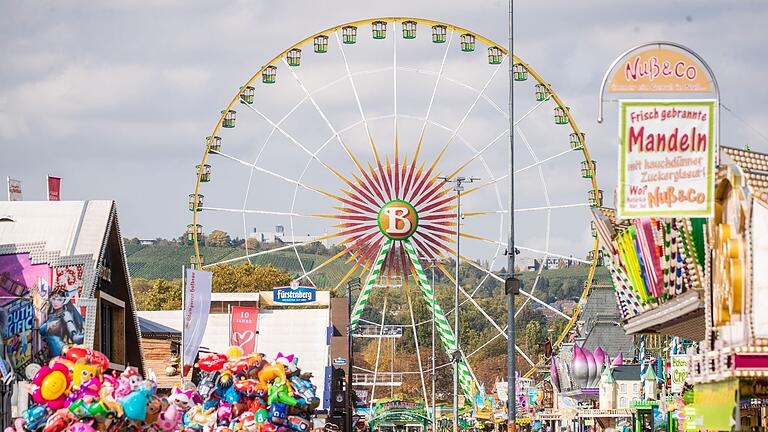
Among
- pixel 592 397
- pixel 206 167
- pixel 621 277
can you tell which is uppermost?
pixel 206 167

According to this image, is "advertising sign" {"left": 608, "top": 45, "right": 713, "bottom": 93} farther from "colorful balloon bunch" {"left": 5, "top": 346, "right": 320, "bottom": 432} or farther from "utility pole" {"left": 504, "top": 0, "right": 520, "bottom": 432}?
"utility pole" {"left": 504, "top": 0, "right": 520, "bottom": 432}

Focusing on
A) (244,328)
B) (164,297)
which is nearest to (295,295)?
(244,328)

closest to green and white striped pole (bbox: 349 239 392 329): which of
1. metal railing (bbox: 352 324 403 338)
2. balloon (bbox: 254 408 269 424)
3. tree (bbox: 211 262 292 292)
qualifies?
metal railing (bbox: 352 324 403 338)

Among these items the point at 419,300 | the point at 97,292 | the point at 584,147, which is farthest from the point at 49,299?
the point at 419,300

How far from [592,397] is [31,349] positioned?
2655cm

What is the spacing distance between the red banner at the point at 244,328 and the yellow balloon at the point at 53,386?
73.6ft

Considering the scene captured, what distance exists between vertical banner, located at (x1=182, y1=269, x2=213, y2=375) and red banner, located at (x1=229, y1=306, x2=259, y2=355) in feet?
27.8

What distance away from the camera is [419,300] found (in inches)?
5999

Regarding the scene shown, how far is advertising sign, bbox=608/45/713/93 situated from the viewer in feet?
63.4

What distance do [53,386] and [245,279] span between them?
78881 mm

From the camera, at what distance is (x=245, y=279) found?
102m

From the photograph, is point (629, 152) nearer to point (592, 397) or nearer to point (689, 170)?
point (689, 170)

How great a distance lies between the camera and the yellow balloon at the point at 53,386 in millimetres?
23094

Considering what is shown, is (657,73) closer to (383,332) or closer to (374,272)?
(374,272)
